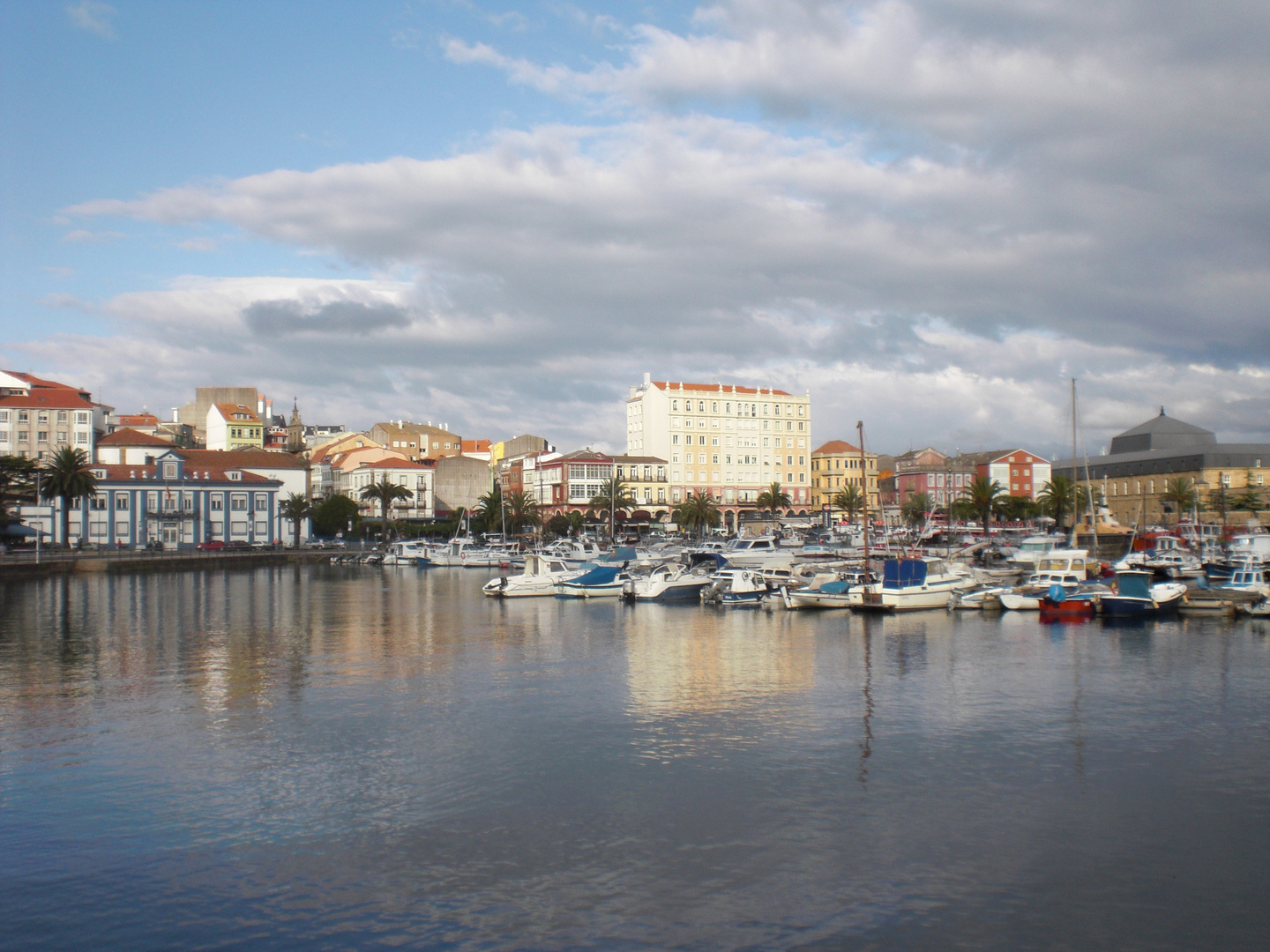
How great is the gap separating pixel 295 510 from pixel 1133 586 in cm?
8721

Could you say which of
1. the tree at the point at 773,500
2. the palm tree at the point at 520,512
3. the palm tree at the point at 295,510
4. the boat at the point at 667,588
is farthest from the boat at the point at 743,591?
the tree at the point at 773,500

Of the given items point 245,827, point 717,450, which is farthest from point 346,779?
point 717,450

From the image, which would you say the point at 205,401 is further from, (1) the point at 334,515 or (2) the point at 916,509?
(2) the point at 916,509

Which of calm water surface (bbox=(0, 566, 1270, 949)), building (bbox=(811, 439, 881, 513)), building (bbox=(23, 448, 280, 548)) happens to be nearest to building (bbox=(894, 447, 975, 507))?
building (bbox=(811, 439, 881, 513))

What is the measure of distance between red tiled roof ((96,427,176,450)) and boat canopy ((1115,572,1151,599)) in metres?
109

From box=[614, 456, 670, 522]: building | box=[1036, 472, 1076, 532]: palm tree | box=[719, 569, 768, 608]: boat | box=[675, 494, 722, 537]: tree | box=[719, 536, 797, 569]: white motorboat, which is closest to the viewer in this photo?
box=[719, 569, 768, 608]: boat

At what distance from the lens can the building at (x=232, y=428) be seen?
486 feet

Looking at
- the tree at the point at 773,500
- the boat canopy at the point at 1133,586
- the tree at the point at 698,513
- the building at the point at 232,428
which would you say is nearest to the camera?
the boat canopy at the point at 1133,586

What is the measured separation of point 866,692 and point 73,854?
17.7 metres

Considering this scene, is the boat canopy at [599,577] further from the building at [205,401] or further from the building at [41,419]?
the building at [205,401]

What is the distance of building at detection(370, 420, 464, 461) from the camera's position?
16000 cm

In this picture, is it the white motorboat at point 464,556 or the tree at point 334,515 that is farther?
the tree at point 334,515

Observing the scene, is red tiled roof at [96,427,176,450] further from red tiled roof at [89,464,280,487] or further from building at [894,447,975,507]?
building at [894,447,975,507]

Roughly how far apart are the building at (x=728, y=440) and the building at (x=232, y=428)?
191 ft
